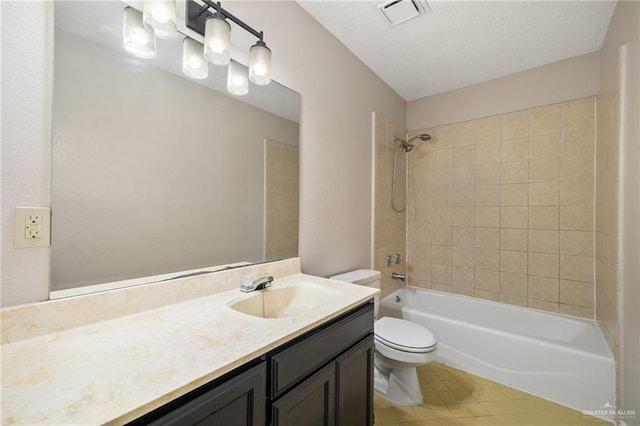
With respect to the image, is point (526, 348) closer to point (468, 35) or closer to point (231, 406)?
point (231, 406)

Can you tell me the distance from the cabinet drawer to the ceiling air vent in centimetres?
174

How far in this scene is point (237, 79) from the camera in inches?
52.6

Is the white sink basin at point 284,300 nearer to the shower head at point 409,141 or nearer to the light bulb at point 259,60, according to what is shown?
the light bulb at point 259,60

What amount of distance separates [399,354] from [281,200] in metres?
1.20

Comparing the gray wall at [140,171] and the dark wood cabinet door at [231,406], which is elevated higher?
the gray wall at [140,171]

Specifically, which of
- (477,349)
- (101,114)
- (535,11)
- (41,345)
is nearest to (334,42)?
(535,11)

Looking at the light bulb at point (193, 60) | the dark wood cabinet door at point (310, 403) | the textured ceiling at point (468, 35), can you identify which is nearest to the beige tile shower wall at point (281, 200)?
the light bulb at point (193, 60)

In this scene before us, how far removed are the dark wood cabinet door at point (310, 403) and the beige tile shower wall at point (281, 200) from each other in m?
0.70

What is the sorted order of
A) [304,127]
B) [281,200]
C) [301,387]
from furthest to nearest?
[304,127]
[281,200]
[301,387]

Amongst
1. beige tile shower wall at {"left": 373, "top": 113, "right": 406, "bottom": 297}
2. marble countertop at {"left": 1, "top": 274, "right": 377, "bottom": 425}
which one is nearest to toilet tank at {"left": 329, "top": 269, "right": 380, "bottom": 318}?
beige tile shower wall at {"left": 373, "top": 113, "right": 406, "bottom": 297}

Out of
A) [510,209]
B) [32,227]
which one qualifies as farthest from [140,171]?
[510,209]

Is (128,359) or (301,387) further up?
Result: (128,359)

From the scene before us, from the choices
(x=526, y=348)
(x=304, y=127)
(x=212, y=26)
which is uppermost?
(x=212, y=26)

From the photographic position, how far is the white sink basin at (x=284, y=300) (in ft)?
3.88
